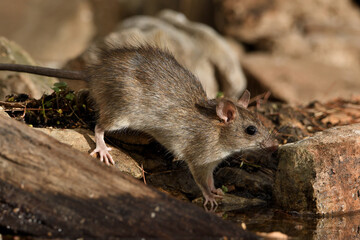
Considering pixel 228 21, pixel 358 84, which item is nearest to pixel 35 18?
pixel 228 21

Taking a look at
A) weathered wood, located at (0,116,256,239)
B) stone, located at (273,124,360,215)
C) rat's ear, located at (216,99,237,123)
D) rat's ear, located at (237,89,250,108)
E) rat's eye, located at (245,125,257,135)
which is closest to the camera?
weathered wood, located at (0,116,256,239)

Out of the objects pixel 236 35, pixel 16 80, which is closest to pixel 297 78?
pixel 236 35

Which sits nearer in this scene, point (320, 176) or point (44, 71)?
point (320, 176)

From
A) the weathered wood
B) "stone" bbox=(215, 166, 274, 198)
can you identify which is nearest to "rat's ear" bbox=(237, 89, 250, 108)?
"stone" bbox=(215, 166, 274, 198)

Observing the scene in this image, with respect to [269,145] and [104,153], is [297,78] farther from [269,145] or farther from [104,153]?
[104,153]

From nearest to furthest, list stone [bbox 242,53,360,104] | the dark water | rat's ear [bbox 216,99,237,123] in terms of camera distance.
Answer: the dark water → rat's ear [bbox 216,99,237,123] → stone [bbox 242,53,360,104]

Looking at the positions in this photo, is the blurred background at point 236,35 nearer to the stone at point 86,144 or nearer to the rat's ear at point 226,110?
the rat's ear at point 226,110

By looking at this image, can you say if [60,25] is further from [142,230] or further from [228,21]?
[142,230]

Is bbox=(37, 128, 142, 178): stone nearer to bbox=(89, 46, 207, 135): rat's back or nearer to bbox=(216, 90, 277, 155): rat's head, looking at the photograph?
bbox=(89, 46, 207, 135): rat's back
